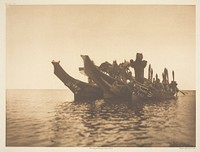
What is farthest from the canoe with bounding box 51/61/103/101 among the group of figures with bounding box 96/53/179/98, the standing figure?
the standing figure

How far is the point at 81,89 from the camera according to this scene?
1982 mm

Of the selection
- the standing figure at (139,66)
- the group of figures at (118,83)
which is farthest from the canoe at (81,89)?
the standing figure at (139,66)

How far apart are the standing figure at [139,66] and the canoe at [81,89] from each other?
220 millimetres

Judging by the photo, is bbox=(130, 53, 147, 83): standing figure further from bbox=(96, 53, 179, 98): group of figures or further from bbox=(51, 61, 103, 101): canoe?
bbox=(51, 61, 103, 101): canoe

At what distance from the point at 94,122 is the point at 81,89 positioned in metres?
0.19

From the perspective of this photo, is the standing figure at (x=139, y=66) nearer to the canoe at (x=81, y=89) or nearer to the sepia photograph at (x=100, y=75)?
the sepia photograph at (x=100, y=75)

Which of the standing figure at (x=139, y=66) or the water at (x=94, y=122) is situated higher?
the standing figure at (x=139, y=66)

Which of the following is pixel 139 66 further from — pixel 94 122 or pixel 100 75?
pixel 94 122

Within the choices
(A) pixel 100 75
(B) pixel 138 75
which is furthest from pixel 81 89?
(B) pixel 138 75

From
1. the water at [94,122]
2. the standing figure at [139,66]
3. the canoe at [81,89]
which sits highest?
the standing figure at [139,66]

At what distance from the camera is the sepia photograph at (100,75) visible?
1970mm

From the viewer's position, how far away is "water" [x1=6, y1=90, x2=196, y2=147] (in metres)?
1.96

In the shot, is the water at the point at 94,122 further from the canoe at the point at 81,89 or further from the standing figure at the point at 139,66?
the standing figure at the point at 139,66

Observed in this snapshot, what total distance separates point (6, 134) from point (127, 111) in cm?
68
